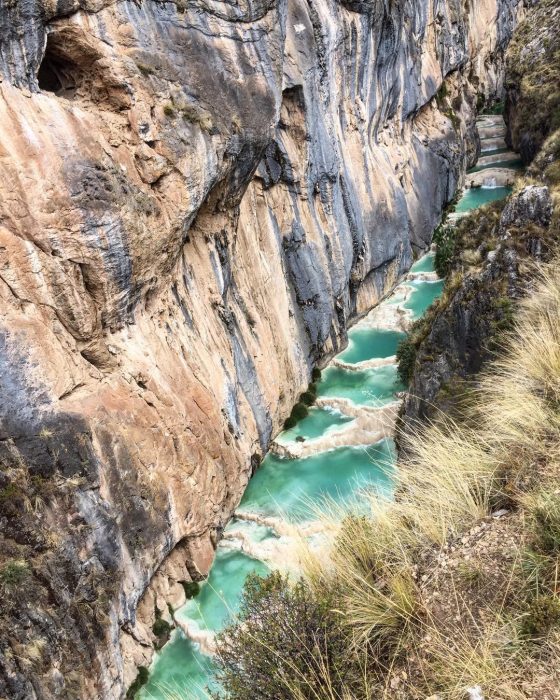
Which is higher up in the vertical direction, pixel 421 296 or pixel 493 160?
pixel 493 160

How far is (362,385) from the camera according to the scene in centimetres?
2714

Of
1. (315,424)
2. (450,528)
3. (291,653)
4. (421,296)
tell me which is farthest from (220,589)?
(421,296)

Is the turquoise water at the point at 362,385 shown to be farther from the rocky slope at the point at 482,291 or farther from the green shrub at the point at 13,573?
the green shrub at the point at 13,573

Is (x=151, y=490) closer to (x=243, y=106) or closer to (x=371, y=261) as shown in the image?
(x=243, y=106)

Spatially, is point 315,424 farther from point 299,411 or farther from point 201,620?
point 201,620

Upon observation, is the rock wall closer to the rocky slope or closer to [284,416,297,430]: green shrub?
the rocky slope

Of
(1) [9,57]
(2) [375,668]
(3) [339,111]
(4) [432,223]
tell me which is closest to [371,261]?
(3) [339,111]

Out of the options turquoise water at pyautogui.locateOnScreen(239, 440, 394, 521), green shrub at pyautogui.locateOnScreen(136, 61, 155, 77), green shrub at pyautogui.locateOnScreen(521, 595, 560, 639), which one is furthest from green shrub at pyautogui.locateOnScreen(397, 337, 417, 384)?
green shrub at pyautogui.locateOnScreen(521, 595, 560, 639)

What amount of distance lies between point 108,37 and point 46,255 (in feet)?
20.6

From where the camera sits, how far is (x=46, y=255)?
517 inches

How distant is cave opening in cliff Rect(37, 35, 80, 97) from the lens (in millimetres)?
14711

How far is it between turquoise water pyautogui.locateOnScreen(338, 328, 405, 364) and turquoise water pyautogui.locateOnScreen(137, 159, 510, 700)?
0.17 ft

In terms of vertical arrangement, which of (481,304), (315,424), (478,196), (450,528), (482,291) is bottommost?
(315,424)

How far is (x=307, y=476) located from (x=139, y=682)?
30.6ft
